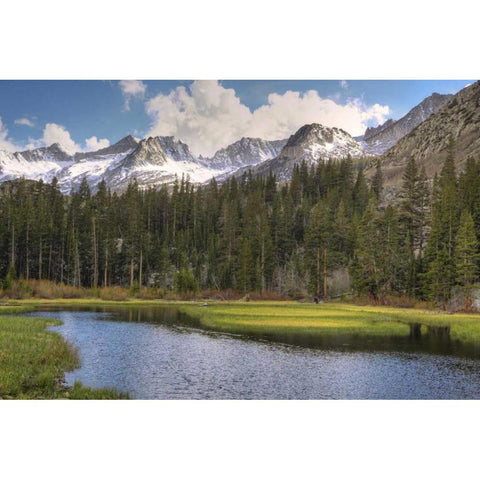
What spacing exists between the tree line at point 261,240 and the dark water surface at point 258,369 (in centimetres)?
3304

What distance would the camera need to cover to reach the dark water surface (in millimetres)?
22152

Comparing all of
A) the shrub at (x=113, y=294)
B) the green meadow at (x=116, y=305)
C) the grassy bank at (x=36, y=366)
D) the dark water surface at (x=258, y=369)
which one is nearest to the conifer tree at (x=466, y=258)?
the green meadow at (x=116, y=305)

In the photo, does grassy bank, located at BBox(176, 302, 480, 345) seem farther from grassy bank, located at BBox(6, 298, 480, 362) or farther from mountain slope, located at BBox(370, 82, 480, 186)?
mountain slope, located at BBox(370, 82, 480, 186)

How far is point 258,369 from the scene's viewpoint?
2586 cm

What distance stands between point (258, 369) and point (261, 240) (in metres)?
68.5

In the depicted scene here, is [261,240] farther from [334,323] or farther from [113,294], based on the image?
[334,323]

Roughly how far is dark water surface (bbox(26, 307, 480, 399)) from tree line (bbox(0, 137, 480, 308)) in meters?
33.0

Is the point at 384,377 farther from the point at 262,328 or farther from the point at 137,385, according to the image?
the point at 262,328

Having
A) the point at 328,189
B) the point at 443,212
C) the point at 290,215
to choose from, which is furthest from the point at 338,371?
the point at 328,189

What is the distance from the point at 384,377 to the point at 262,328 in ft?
58.8

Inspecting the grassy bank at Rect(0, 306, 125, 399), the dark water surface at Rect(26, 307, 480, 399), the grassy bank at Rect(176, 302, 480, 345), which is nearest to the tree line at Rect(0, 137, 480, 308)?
the grassy bank at Rect(176, 302, 480, 345)
